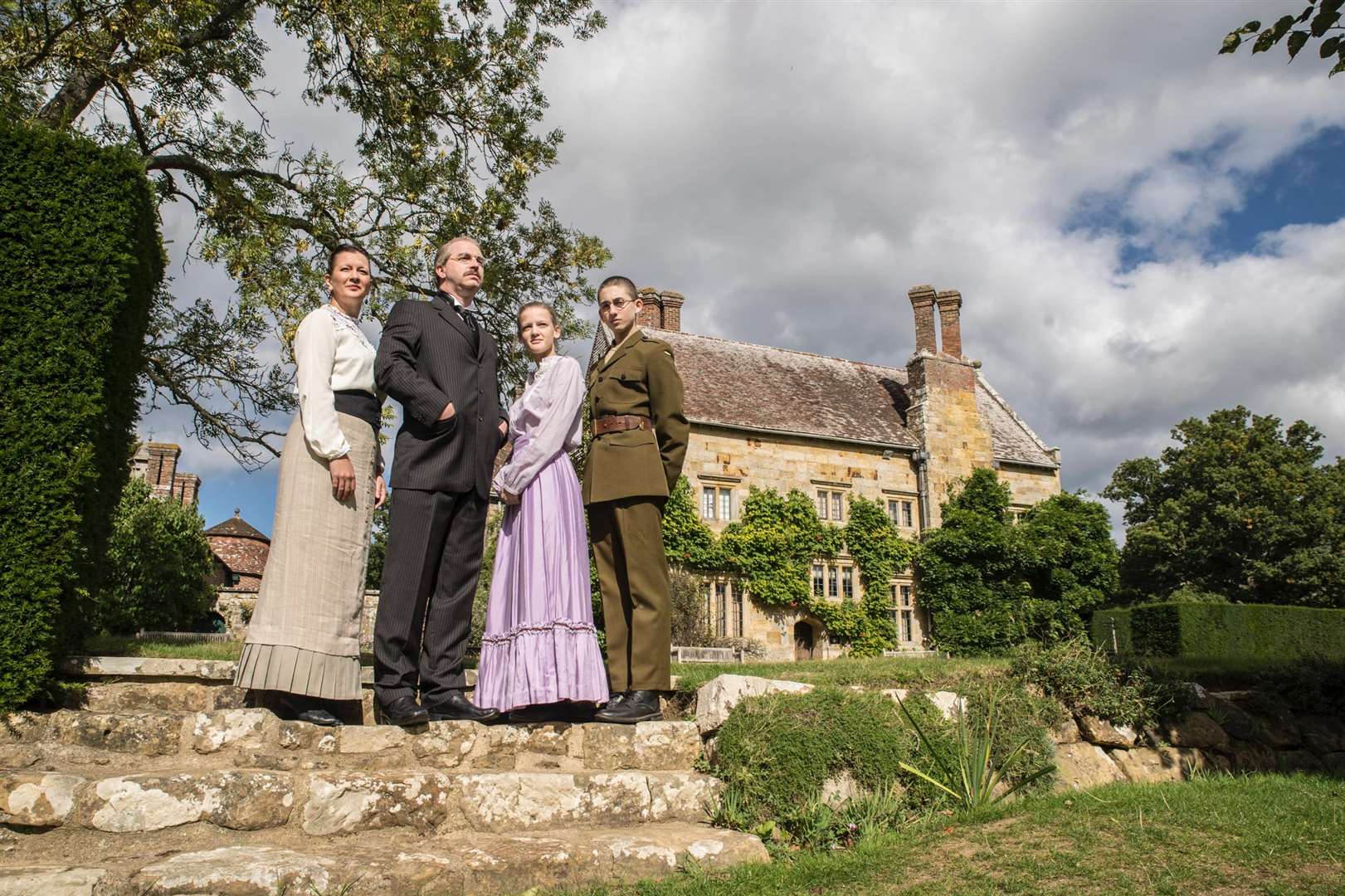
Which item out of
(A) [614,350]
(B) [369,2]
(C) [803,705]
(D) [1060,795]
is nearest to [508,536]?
(A) [614,350]

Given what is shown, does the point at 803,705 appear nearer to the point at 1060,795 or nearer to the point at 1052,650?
the point at 1060,795

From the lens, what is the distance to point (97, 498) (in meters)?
5.31

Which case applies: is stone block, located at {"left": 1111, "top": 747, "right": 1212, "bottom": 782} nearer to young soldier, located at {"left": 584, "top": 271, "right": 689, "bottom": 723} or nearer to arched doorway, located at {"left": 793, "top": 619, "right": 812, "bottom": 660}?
young soldier, located at {"left": 584, "top": 271, "right": 689, "bottom": 723}

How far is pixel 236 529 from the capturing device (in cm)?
4650

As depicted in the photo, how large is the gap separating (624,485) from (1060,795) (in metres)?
3.16

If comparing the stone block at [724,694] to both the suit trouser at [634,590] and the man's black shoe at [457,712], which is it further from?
the man's black shoe at [457,712]

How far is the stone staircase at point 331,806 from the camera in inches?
137

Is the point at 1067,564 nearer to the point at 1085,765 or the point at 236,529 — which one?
the point at 1085,765

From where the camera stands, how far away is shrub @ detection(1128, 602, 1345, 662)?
25.5m

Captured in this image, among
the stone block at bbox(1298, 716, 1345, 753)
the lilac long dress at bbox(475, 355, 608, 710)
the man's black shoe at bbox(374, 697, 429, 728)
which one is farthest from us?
the stone block at bbox(1298, 716, 1345, 753)

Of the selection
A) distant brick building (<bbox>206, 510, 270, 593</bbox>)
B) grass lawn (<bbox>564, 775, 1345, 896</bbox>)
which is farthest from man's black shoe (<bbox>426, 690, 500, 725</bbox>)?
distant brick building (<bbox>206, 510, 270, 593</bbox>)

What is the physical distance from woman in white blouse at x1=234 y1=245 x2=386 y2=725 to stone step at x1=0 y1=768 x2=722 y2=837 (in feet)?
1.75

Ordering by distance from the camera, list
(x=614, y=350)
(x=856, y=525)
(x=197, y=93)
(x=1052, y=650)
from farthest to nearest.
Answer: (x=856, y=525) → (x=197, y=93) → (x=1052, y=650) → (x=614, y=350)

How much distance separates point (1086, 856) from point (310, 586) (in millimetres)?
4002
